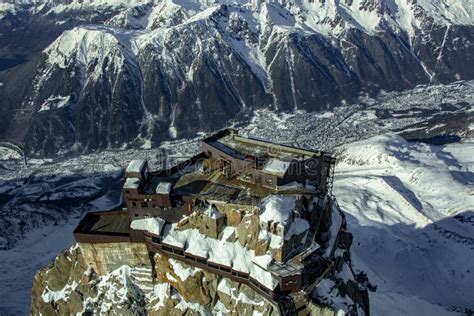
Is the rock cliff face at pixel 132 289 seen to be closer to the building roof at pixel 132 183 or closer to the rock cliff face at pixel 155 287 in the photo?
the rock cliff face at pixel 155 287

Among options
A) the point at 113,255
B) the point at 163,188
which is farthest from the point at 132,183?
the point at 113,255

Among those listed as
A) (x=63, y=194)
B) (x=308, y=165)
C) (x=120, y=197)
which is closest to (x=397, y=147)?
(x=308, y=165)

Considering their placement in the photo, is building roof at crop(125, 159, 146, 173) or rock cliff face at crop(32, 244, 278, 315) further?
building roof at crop(125, 159, 146, 173)

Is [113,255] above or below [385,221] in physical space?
above

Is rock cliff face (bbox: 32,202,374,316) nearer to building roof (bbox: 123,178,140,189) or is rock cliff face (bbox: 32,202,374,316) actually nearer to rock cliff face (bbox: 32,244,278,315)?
rock cliff face (bbox: 32,244,278,315)

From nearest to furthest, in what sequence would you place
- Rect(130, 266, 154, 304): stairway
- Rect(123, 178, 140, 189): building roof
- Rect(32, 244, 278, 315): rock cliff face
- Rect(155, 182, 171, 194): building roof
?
Rect(32, 244, 278, 315): rock cliff face
Rect(155, 182, 171, 194): building roof
Rect(123, 178, 140, 189): building roof
Rect(130, 266, 154, 304): stairway

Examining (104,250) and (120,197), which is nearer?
(104,250)

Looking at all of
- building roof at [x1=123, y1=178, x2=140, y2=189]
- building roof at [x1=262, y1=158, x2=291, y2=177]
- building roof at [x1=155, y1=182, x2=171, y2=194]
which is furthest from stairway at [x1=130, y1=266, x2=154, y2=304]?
building roof at [x1=262, y1=158, x2=291, y2=177]

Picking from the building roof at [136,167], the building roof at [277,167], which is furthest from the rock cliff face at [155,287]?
the building roof at [136,167]

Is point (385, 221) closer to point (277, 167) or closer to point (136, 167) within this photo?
point (277, 167)

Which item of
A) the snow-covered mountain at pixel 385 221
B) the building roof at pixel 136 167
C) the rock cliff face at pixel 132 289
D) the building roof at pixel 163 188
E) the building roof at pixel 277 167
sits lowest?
the snow-covered mountain at pixel 385 221

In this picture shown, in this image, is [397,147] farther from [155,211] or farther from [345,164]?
[155,211]
